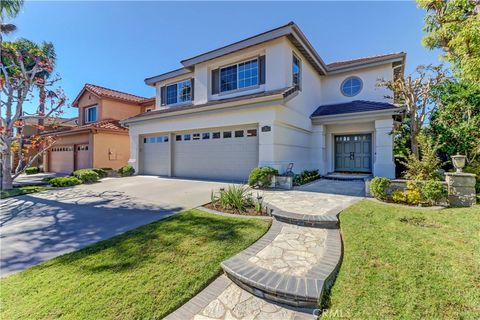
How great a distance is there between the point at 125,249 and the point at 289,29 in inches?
413

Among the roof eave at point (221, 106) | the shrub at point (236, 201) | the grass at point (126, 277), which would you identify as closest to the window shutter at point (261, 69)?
the roof eave at point (221, 106)

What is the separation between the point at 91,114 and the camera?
19.5 metres

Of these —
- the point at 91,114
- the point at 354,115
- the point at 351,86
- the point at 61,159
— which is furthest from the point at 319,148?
the point at 61,159

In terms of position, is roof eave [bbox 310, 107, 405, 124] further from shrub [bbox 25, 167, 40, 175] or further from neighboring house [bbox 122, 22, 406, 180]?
shrub [bbox 25, 167, 40, 175]

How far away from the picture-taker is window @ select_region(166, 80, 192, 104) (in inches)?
570

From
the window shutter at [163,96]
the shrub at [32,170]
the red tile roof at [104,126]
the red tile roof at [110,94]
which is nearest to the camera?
the window shutter at [163,96]

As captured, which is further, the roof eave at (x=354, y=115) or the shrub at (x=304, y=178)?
the roof eave at (x=354, y=115)

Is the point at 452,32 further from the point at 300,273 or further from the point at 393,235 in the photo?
the point at 300,273

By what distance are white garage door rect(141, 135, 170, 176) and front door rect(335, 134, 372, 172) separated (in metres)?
10.9

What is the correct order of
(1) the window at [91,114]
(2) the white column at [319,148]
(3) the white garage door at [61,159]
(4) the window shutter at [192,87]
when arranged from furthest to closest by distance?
(1) the window at [91,114], (3) the white garage door at [61,159], (4) the window shutter at [192,87], (2) the white column at [319,148]

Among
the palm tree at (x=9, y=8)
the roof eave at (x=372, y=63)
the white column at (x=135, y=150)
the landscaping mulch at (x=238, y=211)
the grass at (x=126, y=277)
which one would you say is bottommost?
the grass at (x=126, y=277)

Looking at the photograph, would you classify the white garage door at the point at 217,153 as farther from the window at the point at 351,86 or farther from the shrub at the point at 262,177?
the window at the point at 351,86

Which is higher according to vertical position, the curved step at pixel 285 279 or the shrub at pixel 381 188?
the shrub at pixel 381 188

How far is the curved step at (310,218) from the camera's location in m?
4.83
